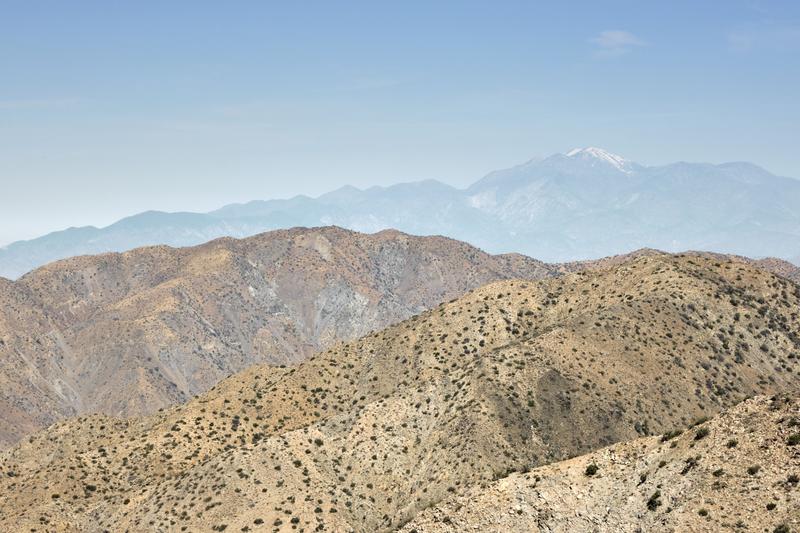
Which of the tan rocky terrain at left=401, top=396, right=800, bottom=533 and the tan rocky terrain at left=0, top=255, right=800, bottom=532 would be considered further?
the tan rocky terrain at left=0, top=255, right=800, bottom=532

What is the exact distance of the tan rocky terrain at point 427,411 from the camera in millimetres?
75000

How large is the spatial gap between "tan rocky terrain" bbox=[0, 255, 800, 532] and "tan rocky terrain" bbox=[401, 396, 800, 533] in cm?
386

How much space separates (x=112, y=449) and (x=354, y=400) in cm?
3071

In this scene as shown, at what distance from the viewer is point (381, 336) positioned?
378ft

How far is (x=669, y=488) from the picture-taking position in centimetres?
4512

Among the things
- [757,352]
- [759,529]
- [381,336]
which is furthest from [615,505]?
[381,336]

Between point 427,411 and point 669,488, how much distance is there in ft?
143

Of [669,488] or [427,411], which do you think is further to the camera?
[427,411]

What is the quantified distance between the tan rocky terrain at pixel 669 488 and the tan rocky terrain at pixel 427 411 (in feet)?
12.7

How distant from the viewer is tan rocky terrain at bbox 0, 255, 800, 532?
75.0 metres

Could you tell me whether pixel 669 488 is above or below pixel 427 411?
above

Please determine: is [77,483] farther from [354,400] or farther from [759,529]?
[759,529]

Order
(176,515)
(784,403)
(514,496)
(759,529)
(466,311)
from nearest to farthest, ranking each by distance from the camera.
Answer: (759,529) → (784,403) → (514,496) → (176,515) → (466,311)

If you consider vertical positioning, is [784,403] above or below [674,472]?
above
